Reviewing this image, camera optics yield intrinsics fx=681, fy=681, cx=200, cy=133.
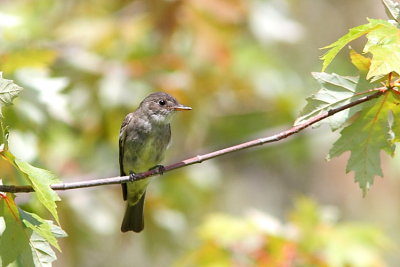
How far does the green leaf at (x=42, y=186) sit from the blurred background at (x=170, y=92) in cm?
211

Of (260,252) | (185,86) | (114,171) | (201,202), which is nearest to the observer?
(260,252)

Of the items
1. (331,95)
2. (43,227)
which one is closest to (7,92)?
(43,227)

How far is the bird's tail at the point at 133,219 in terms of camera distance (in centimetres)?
533

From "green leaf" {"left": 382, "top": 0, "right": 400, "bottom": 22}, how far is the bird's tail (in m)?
2.86

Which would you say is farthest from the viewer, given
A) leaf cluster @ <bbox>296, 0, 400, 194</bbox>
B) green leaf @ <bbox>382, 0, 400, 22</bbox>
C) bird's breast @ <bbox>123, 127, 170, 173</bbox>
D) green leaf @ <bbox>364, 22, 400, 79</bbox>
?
bird's breast @ <bbox>123, 127, 170, 173</bbox>

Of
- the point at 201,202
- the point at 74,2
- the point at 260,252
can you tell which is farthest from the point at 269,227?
the point at 74,2

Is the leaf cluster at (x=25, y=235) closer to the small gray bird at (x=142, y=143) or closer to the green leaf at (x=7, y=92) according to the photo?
the green leaf at (x=7, y=92)

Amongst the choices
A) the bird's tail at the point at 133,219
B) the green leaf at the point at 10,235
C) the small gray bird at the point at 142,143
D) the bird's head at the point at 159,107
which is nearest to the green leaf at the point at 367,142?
the green leaf at the point at 10,235

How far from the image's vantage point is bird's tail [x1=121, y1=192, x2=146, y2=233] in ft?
17.5

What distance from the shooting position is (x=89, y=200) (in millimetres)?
6973

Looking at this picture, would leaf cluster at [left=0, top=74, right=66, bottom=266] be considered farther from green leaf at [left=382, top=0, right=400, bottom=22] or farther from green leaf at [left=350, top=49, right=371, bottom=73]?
green leaf at [left=382, top=0, right=400, bottom=22]

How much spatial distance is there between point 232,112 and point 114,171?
2270mm

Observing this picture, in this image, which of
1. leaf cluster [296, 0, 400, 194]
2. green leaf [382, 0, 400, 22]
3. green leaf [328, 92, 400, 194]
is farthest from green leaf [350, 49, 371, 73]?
green leaf [382, 0, 400, 22]

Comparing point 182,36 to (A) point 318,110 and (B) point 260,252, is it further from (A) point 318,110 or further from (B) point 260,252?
(A) point 318,110
